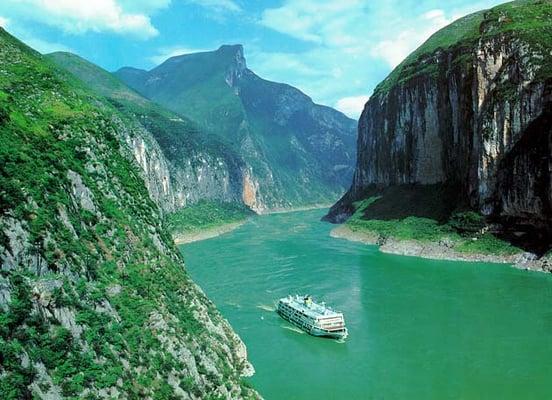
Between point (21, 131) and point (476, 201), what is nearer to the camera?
point (21, 131)

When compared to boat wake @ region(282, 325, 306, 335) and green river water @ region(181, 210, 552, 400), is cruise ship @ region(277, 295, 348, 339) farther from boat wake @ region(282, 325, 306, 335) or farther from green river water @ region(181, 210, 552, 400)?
green river water @ region(181, 210, 552, 400)

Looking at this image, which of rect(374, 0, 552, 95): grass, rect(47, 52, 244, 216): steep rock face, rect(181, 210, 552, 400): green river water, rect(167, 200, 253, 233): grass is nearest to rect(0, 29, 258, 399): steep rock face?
rect(181, 210, 552, 400): green river water

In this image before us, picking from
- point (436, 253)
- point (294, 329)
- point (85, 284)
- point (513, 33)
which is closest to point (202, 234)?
point (436, 253)

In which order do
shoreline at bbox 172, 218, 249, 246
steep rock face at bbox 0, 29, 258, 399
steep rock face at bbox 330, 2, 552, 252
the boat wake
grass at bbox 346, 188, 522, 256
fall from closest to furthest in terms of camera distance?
1. steep rock face at bbox 0, 29, 258, 399
2. the boat wake
3. steep rock face at bbox 330, 2, 552, 252
4. grass at bbox 346, 188, 522, 256
5. shoreline at bbox 172, 218, 249, 246

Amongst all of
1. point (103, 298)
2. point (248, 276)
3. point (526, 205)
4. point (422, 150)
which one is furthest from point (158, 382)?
point (422, 150)

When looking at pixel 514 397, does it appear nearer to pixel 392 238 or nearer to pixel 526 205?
pixel 526 205

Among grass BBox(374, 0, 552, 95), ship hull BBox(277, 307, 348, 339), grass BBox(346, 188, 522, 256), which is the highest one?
grass BBox(374, 0, 552, 95)

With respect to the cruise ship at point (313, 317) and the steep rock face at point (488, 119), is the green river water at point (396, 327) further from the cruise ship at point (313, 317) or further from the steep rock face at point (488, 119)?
the steep rock face at point (488, 119)
